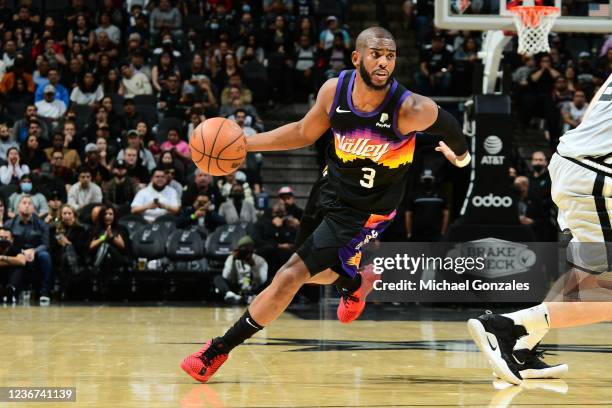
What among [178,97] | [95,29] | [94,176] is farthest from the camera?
[95,29]

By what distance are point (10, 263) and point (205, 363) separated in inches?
301

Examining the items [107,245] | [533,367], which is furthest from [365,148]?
[107,245]

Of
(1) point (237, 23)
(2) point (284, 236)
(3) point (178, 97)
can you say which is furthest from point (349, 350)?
(1) point (237, 23)

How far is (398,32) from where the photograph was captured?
19.9 metres

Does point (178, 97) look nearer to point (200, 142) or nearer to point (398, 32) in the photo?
point (398, 32)

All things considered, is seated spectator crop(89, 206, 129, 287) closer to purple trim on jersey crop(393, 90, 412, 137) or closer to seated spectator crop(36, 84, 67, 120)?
seated spectator crop(36, 84, 67, 120)

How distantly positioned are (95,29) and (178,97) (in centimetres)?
302

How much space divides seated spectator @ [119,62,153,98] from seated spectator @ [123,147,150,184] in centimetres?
255

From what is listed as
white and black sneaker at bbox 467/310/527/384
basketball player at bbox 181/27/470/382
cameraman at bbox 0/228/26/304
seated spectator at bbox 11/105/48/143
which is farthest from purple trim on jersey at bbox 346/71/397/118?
seated spectator at bbox 11/105/48/143

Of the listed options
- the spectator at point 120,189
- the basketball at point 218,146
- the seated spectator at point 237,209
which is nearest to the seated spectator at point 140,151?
the spectator at point 120,189

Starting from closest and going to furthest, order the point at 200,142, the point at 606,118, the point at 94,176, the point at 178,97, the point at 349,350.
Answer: the point at 606,118 < the point at 200,142 < the point at 349,350 < the point at 94,176 < the point at 178,97

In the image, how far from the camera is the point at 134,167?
1485 centimetres

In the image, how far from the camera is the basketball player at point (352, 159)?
19.9 ft

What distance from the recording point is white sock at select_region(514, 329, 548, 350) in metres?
6.26
